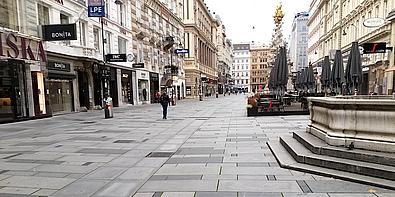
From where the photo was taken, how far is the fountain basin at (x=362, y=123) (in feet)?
19.9

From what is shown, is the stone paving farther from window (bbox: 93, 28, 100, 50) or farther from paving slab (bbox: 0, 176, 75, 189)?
window (bbox: 93, 28, 100, 50)

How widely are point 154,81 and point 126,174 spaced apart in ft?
118

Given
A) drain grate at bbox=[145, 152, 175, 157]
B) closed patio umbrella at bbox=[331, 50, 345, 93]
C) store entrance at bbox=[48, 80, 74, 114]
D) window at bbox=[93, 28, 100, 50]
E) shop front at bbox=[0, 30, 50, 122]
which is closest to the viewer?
drain grate at bbox=[145, 152, 175, 157]

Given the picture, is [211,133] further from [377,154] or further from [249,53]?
[249,53]

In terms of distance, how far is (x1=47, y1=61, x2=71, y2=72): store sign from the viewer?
20.6 metres

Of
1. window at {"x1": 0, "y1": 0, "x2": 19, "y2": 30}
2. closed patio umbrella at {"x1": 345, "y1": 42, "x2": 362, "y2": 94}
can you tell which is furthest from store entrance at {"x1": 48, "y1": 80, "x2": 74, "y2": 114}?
closed patio umbrella at {"x1": 345, "y1": 42, "x2": 362, "y2": 94}

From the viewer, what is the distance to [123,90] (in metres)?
32.8

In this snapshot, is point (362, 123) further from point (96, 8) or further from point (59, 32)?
point (96, 8)

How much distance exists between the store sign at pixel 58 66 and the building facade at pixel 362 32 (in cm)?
2198

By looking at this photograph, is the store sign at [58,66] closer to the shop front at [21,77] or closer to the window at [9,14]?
the shop front at [21,77]

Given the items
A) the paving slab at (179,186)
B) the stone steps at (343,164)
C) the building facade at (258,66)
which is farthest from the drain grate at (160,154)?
the building facade at (258,66)

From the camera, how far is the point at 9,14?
17.6 meters

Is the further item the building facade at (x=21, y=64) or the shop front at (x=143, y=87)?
the shop front at (x=143, y=87)

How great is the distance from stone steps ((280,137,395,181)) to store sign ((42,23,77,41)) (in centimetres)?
1496
